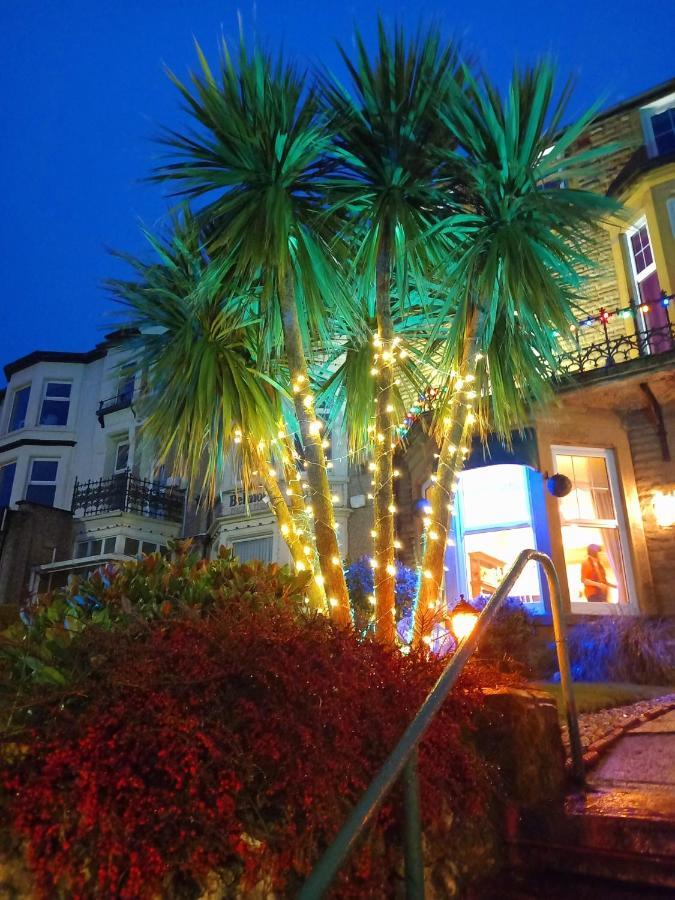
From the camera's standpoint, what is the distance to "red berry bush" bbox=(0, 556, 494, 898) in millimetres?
2107

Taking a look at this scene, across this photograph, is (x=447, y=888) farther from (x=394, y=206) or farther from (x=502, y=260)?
(x=394, y=206)

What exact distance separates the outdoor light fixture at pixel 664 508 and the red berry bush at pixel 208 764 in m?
6.17

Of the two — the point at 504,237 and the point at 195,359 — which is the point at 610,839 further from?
the point at 195,359

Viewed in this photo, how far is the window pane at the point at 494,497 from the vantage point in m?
8.40

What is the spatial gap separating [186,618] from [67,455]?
672 inches

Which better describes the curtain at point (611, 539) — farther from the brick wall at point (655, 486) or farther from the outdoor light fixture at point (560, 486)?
the outdoor light fixture at point (560, 486)

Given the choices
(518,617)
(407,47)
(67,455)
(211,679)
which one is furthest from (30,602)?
(67,455)

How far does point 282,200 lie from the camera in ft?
14.9

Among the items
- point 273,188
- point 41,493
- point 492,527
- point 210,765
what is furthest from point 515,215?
point 41,493

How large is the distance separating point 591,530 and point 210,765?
7.14m

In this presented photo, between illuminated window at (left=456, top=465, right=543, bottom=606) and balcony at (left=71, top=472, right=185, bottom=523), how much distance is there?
9310 mm

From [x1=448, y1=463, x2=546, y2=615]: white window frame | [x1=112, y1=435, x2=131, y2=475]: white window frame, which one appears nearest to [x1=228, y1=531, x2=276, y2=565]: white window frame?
[x1=112, y1=435, x2=131, y2=475]: white window frame

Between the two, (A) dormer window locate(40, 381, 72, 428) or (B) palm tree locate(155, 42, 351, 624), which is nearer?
(B) palm tree locate(155, 42, 351, 624)

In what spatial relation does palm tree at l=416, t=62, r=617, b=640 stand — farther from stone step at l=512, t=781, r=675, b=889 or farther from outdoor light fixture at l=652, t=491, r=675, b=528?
outdoor light fixture at l=652, t=491, r=675, b=528
